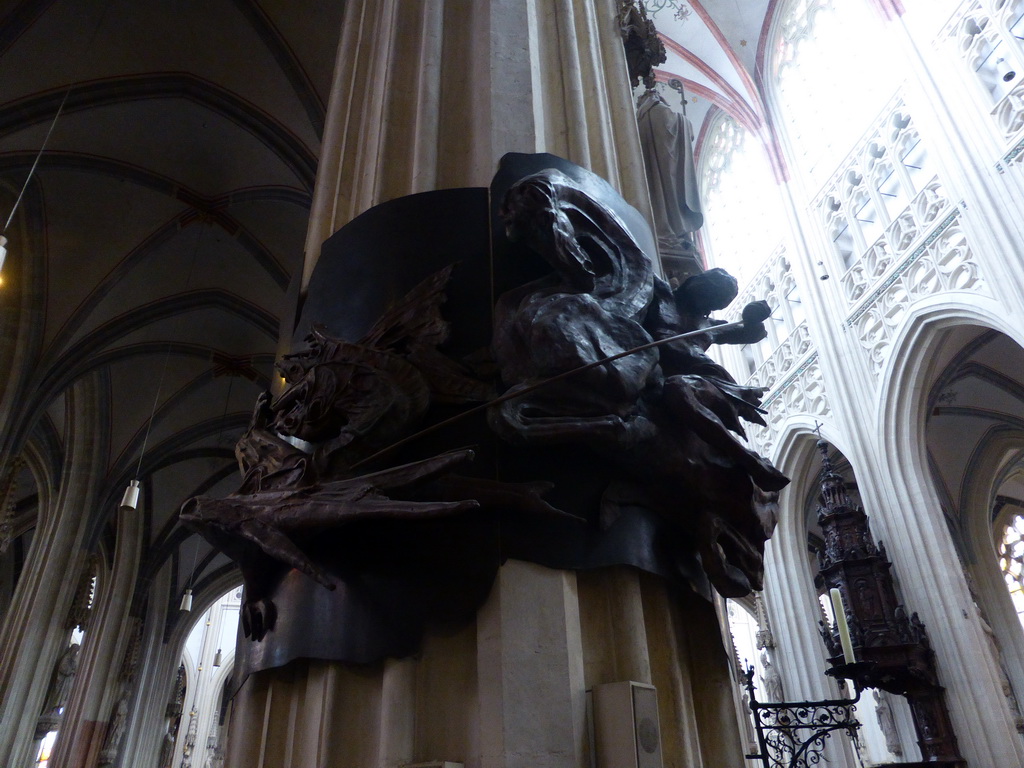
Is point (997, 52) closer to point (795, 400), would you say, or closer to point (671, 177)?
point (795, 400)

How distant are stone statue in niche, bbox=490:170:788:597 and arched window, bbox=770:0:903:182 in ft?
29.9

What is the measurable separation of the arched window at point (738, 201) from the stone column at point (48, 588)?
1135cm

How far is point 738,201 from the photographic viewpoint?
12.8m

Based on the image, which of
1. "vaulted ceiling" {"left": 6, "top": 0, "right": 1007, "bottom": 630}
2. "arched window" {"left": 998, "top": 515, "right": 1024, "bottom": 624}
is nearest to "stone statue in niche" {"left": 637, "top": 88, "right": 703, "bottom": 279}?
"vaulted ceiling" {"left": 6, "top": 0, "right": 1007, "bottom": 630}

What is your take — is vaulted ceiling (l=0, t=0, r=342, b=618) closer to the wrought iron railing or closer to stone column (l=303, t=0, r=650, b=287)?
stone column (l=303, t=0, r=650, b=287)

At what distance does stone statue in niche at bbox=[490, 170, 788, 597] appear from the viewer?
1.32 meters

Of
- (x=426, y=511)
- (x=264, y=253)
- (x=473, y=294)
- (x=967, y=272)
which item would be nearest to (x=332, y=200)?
(x=473, y=294)

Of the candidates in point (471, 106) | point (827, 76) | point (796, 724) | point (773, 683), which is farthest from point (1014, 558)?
point (471, 106)

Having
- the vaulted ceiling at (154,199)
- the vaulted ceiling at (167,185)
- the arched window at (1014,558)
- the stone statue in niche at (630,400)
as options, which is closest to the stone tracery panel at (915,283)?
the vaulted ceiling at (167,185)

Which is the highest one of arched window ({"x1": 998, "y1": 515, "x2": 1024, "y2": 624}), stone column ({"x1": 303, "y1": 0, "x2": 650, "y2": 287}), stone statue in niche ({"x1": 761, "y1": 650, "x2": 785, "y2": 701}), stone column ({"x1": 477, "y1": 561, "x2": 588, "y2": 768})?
arched window ({"x1": 998, "y1": 515, "x2": 1024, "y2": 624})

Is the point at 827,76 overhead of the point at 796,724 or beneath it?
overhead

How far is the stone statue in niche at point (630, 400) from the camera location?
4.33 ft

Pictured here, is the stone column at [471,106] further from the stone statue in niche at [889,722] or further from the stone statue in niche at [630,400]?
the stone statue in niche at [889,722]

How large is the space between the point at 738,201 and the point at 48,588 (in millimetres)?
13065
